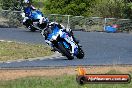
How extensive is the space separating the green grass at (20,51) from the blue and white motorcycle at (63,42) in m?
1.95

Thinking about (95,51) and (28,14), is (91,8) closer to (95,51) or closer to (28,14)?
(28,14)

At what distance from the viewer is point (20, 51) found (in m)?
18.2

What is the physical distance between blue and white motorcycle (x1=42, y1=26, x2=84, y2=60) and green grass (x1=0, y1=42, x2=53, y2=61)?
195 cm

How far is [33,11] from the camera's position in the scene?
25.2 m

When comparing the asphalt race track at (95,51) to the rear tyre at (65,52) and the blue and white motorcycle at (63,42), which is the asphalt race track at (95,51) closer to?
the rear tyre at (65,52)

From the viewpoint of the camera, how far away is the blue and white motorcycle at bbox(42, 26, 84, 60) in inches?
589

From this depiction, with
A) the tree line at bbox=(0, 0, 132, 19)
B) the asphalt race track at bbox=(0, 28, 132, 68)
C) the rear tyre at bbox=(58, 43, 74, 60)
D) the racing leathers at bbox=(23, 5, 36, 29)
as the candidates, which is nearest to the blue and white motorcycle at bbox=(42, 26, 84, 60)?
the rear tyre at bbox=(58, 43, 74, 60)

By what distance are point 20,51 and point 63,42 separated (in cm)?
343

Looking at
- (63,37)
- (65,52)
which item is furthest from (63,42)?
(65,52)

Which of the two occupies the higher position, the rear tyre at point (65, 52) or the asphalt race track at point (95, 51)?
the rear tyre at point (65, 52)

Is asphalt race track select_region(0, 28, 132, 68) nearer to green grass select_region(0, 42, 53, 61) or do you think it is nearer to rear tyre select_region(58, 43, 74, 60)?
rear tyre select_region(58, 43, 74, 60)

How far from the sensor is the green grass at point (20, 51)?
16.7 metres

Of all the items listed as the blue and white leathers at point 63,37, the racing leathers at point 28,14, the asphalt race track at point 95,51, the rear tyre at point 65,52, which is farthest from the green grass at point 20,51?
the racing leathers at point 28,14

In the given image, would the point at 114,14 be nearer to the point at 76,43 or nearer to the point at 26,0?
the point at 26,0
